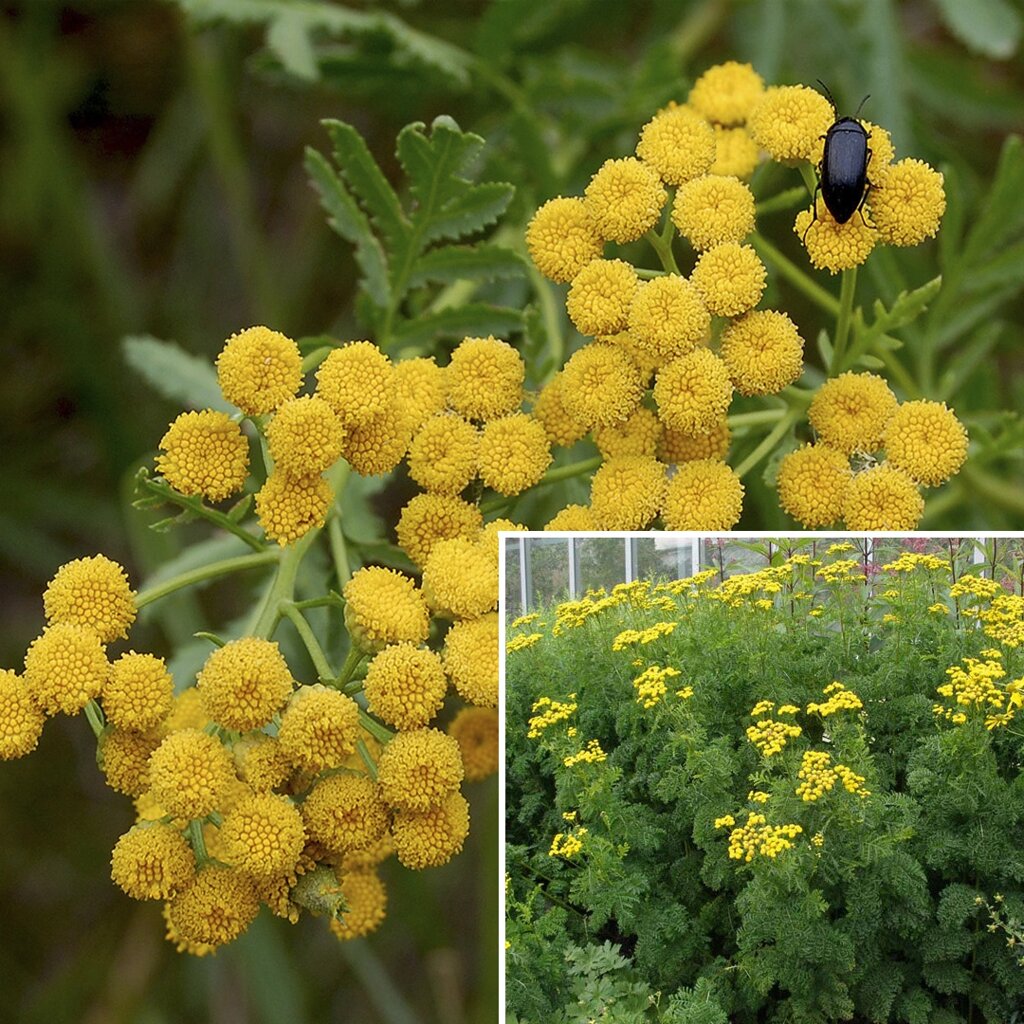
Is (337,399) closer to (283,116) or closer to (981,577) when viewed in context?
(981,577)

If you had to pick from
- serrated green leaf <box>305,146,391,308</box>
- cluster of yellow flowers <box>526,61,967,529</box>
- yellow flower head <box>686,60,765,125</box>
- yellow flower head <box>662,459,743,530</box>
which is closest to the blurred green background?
serrated green leaf <box>305,146,391,308</box>

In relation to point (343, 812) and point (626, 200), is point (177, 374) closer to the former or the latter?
point (626, 200)

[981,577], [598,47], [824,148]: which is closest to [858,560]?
[981,577]

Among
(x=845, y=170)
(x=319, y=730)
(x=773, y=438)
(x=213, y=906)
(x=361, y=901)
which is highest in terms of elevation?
(x=845, y=170)

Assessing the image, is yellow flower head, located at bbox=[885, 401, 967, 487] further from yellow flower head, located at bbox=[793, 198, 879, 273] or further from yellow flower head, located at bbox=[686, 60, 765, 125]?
yellow flower head, located at bbox=[686, 60, 765, 125]

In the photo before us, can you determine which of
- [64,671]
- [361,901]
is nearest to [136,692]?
[64,671]
